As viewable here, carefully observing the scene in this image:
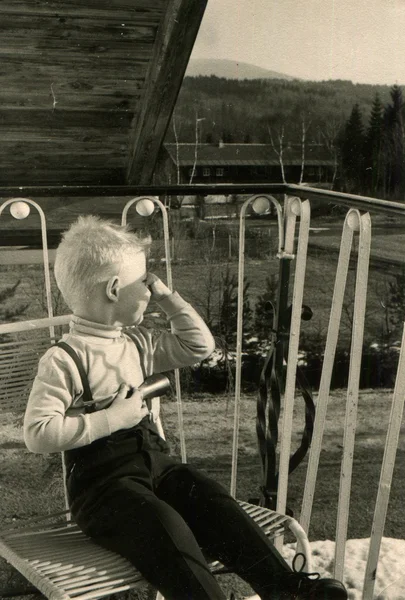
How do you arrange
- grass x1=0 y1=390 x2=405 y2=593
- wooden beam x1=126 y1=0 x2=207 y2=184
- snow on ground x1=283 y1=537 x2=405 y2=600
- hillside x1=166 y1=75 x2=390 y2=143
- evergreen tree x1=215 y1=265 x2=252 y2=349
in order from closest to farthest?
1. snow on ground x1=283 y1=537 x2=405 y2=600
2. wooden beam x1=126 y1=0 x2=207 y2=184
3. grass x1=0 y1=390 x2=405 y2=593
4. evergreen tree x1=215 y1=265 x2=252 y2=349
5. hillside x1=166 y1=75 x2=390 y2=143

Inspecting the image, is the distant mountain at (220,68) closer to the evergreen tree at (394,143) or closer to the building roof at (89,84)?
the evergreen tree at (394,143)

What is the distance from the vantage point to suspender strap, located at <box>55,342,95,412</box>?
5.39 ft

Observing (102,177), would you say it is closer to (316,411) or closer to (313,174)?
(313,174)

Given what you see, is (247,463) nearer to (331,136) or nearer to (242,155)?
(242,155)

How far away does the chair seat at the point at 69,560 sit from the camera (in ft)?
4.85

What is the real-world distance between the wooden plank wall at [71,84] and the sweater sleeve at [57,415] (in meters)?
2.73

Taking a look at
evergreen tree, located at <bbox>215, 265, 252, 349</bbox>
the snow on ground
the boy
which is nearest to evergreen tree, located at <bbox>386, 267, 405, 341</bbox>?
evergreen tree, located at <bbox>215, 265, 252, 349</bbox>

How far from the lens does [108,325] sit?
1.71 metres

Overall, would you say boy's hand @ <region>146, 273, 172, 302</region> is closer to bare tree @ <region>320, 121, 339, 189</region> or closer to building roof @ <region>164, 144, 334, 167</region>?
building roof @ <region>164, 144, 334, 167</region>

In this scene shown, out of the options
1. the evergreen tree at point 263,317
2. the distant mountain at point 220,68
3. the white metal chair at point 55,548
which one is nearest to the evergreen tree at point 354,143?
the distant mountain at point 220,68

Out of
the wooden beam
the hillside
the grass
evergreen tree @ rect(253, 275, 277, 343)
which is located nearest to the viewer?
the wooden beam

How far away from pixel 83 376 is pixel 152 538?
36cm

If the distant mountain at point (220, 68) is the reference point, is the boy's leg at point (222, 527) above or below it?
below

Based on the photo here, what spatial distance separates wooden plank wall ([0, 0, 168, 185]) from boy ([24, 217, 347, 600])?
260 centimetres
